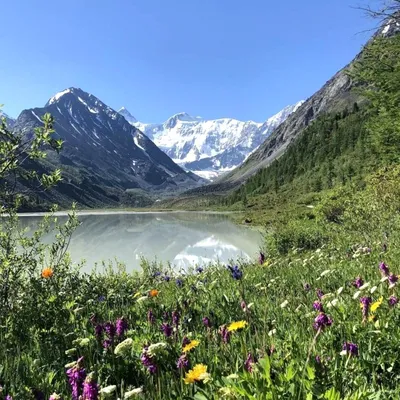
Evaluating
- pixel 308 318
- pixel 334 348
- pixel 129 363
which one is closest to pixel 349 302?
pixel 308 318

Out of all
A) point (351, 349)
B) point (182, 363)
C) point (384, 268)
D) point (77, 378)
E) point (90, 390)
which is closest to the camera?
point (90, 390)

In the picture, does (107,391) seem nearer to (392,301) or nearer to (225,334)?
(225,334)

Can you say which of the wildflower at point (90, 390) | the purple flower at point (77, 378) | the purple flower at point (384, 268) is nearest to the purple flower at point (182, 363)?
the purple flower at point (77, 378)

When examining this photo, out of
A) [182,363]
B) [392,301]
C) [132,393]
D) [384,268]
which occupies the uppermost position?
[384,268]

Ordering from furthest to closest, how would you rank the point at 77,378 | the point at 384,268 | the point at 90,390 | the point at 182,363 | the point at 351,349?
the point at 384,268
the point at 182,363
the point at 351,349
the point at 77,378
the point at 90,390

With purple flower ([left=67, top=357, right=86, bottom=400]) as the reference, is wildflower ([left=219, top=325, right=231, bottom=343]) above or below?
below

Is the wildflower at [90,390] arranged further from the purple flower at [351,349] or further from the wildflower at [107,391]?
the purple flower at [351,349]

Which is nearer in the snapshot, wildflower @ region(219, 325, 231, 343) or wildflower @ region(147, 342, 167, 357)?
wildflower @ region(147, 342, 167, 357)

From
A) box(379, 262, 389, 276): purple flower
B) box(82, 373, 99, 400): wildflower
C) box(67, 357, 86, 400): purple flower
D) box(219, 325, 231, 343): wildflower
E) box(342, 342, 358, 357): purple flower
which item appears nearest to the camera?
box(82, 373, 99, 400): wildflower

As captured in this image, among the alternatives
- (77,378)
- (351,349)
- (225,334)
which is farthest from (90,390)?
(351,349)

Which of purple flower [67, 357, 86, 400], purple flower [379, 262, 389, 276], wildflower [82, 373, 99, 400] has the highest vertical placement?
purple flower [379, 262, 389, 276]

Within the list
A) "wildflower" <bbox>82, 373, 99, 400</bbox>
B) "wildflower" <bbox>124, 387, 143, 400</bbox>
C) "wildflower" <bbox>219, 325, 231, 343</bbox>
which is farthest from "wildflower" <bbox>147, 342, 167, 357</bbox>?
"wildflower" <bbox>219, 325, 231, 343</bbox>

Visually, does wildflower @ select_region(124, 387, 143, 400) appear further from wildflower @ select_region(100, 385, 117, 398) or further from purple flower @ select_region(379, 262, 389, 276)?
purple flower @ select_region(379, 262, 389, 276)

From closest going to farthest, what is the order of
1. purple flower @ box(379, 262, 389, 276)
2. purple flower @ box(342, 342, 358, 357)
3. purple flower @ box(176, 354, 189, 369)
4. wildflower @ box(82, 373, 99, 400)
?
wildflower @ box(82, 373, 99, 400)
purple flower @ box(342, 342, 358, 357)
purple flower @ box(176, 354, 189, 369)
purple flower @ box(379, 262, 389, 276)
